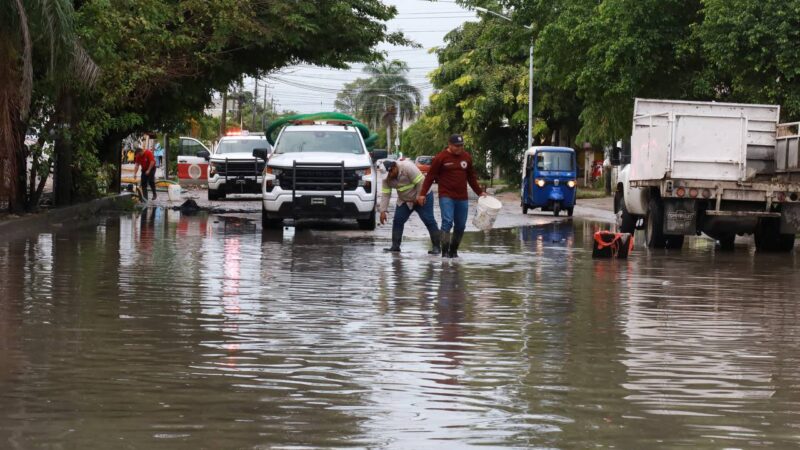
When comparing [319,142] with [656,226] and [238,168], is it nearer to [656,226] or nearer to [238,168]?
[656,226]

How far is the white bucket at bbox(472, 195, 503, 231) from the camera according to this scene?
21.6 m

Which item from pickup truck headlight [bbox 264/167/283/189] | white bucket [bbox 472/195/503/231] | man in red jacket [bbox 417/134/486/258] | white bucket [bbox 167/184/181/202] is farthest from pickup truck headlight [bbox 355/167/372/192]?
white bucket [bbox 167/184/181/202]

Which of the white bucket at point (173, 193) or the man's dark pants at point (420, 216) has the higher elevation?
the man's dark pants at point (420, 216)

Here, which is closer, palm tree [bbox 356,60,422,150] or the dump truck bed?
the dump truck bed

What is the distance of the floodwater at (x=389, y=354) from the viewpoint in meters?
6.84

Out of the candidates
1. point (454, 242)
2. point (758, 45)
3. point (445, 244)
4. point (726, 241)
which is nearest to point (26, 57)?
point (445, 244)

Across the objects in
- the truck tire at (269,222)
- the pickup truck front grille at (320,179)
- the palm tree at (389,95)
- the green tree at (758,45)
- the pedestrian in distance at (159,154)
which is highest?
the palm tree at (389,95)

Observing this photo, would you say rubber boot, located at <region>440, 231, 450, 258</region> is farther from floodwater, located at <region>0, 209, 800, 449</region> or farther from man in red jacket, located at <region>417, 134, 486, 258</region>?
floodwater, located at <region>0, 209, 800, 449</region>

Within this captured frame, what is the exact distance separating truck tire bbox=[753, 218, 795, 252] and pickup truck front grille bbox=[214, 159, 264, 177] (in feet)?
66.9

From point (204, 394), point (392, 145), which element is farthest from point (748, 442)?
point (392, 145)

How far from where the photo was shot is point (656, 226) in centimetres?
2342

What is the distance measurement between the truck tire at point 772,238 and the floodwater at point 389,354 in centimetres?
507

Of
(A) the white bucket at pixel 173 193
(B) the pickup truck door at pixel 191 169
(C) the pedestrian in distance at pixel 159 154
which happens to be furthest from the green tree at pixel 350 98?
(A) the white bucket at pixel 173 193

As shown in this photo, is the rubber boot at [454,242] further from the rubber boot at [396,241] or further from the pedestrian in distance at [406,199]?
the rubber boot at [396,241]
